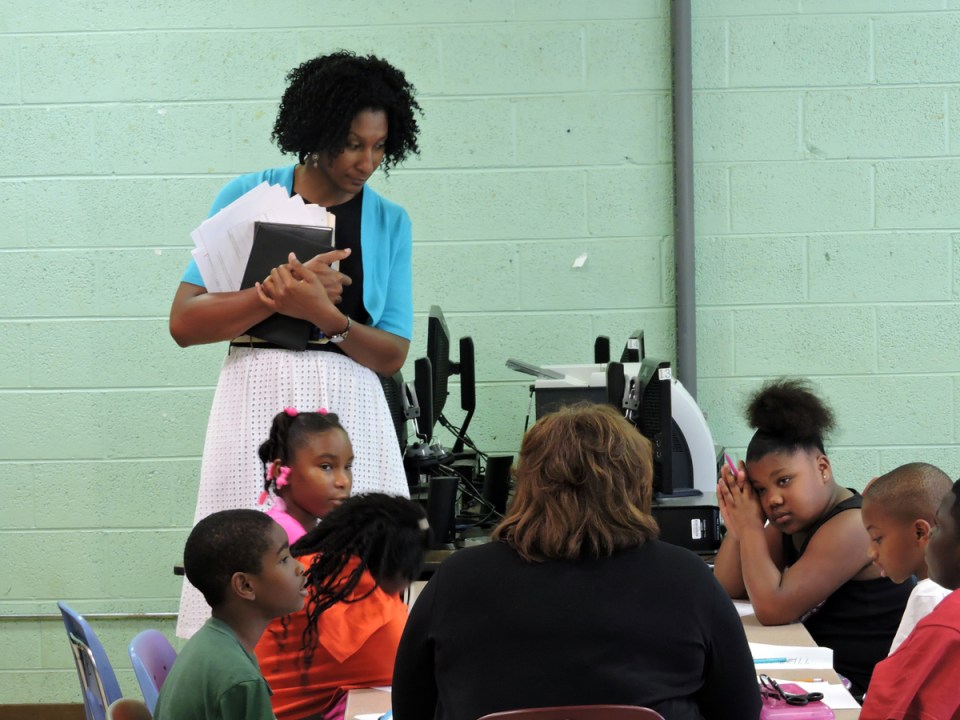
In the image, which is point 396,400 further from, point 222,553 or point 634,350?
point 222,553

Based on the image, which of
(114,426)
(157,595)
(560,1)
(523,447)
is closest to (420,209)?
(560,1)

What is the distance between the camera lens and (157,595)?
392 centimetres

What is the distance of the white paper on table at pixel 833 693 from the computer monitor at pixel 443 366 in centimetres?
138

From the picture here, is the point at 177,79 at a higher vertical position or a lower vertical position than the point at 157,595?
higher

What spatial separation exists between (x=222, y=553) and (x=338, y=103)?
1.10 meters

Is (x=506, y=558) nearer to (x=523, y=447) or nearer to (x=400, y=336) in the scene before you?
(x=523, y=447)

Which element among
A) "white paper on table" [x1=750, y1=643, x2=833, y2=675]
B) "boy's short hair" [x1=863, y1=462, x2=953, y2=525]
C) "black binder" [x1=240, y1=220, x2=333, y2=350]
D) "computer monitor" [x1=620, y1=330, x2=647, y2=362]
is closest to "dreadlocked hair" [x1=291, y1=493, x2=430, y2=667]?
"black binder" [x1=240, y1=220, x2=333, y2=350]

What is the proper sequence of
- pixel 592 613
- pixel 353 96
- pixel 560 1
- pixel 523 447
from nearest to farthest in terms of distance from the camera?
pixel 592 613
pixel 523 447
pixel 353 96
pixel 560 1

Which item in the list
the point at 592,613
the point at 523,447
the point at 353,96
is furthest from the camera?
the point at 353,96

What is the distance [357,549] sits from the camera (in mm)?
2119

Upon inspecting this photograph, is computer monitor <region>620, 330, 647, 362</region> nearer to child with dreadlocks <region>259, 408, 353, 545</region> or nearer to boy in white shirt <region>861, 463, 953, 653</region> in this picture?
child with dreadlocks <region>259, 408, 353, 545</region>

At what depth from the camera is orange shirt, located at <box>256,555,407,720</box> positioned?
204cm

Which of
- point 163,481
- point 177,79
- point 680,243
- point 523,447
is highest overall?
point 177,79

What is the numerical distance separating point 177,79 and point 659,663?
2.94 m
